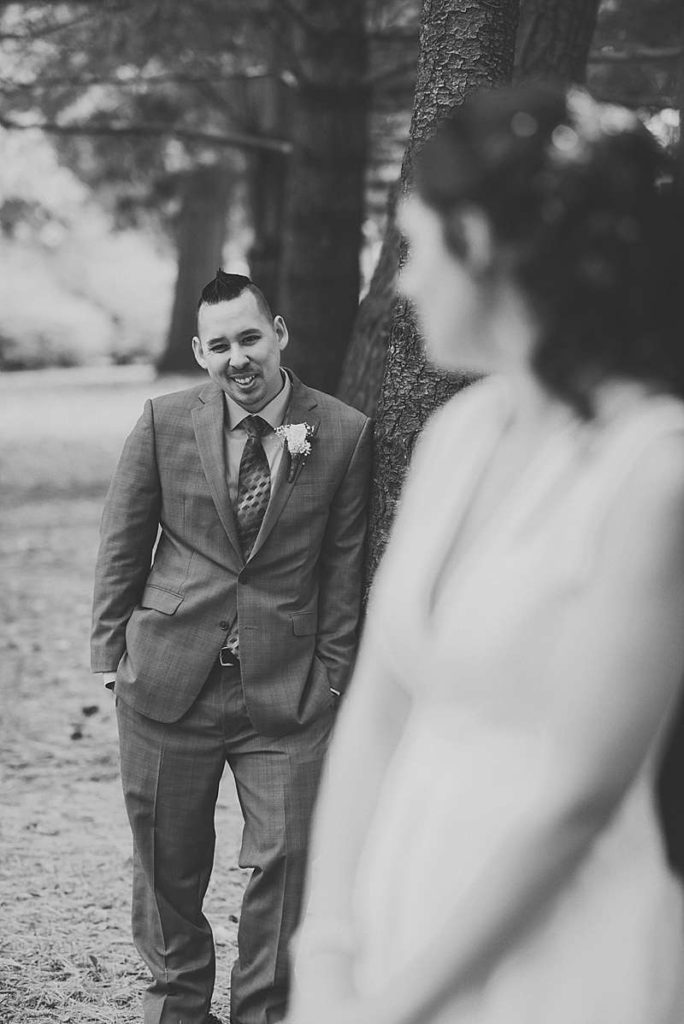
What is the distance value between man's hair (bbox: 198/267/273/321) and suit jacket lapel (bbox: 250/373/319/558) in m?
0.26

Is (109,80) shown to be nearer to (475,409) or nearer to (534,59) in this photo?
(534,59)

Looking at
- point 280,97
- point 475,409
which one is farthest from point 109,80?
point 475,409

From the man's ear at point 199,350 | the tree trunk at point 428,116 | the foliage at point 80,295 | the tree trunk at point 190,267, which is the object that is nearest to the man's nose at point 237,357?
the man's ear at point 199,350

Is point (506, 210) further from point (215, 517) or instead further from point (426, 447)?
point (215, 517)

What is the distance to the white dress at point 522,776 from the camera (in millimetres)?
1363

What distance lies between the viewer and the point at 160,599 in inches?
147

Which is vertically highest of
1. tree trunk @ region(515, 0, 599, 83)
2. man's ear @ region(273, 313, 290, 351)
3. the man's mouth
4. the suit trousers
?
tree trunk @ region(515, 0, 599, 83)

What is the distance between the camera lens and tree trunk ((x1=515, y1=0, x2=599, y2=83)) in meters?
6.30

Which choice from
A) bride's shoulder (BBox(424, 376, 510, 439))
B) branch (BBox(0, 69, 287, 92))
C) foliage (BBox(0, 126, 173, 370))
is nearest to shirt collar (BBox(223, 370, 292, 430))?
bride's shoulder (BBox(424, 376, 510, 439))

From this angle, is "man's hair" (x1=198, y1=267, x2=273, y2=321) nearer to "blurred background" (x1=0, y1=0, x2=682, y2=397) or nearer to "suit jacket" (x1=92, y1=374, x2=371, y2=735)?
"suit jacket" (x1=92, y1=374, x2=371, y2=735)

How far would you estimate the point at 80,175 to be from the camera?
19156mm

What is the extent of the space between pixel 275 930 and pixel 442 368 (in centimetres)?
168

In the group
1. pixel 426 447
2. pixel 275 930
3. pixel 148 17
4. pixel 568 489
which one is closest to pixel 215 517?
pixel 275 930

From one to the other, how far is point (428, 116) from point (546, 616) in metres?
2.64
